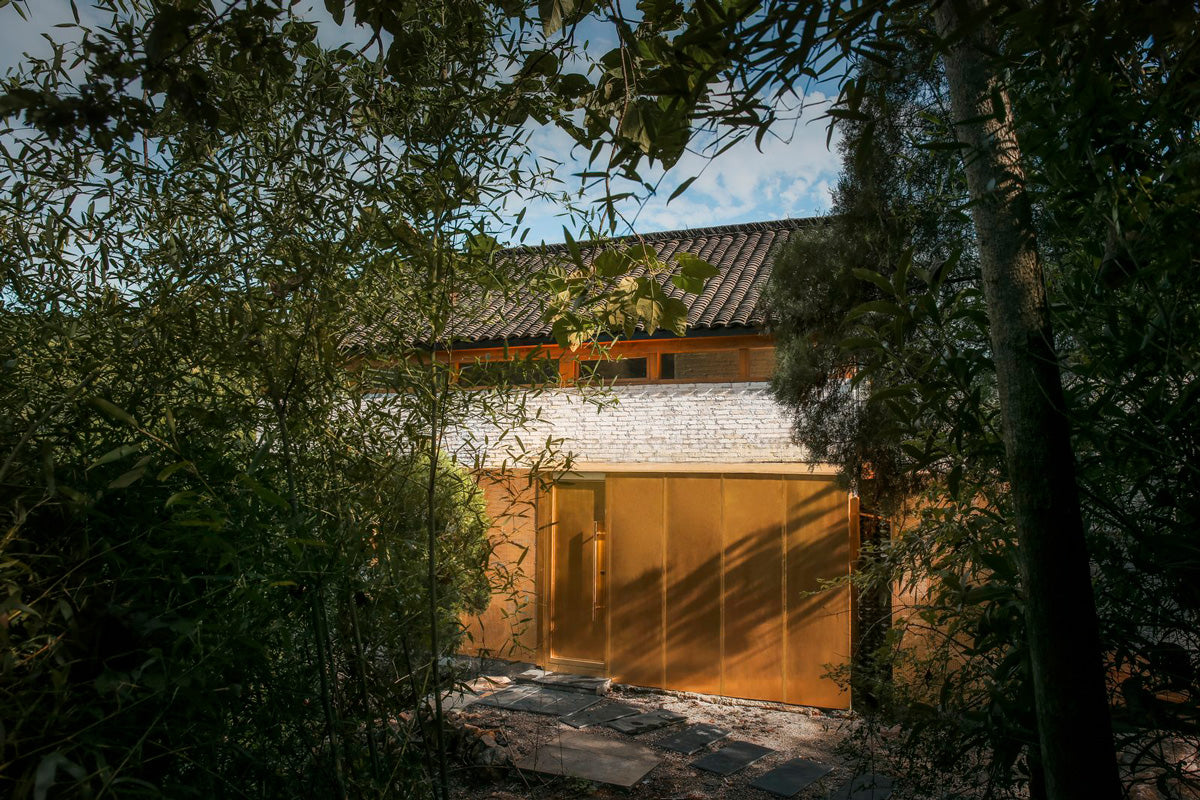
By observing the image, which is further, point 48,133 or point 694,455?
point 694,455

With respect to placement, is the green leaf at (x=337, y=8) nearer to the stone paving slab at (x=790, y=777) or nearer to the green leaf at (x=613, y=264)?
the green leaf at (x=613, y=264)

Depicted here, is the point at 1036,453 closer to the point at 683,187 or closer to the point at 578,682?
the point at 683,187

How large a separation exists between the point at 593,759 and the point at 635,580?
2633 millimetres

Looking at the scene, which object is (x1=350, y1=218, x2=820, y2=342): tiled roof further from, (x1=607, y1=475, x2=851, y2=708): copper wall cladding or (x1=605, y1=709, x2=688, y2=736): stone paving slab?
(x1=605, y1=709, x2=688, y2=736): stone paving slab

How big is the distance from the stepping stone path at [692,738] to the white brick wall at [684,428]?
8.46ft

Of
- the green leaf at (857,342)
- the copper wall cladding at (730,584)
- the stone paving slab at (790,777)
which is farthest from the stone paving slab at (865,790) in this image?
the green leaf at (857,342)

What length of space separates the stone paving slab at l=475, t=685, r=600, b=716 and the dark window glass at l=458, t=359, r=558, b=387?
553cm

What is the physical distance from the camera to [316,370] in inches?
69.8

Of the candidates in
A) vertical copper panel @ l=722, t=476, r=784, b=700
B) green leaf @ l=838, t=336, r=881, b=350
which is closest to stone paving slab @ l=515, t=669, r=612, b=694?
vertical copper panel @ l=722, t=476, r=784, b=700

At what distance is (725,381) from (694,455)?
31.5 inches

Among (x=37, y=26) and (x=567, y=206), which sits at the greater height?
(x=37, y=26)

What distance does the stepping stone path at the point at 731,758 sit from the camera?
561 centimetres

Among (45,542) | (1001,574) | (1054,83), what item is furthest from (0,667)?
(1054,83)

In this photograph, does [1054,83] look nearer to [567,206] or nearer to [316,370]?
[567,206]
